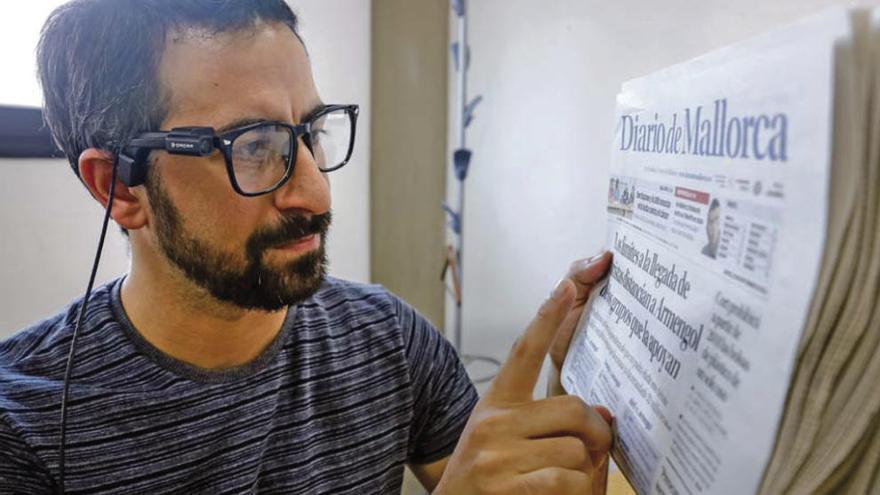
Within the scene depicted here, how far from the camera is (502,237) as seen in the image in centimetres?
228

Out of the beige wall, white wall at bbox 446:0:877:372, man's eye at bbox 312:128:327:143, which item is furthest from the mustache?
the beige wall

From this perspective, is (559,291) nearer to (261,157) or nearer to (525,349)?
(525,349)

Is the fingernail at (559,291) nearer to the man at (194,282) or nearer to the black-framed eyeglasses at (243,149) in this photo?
the man at (194,282)

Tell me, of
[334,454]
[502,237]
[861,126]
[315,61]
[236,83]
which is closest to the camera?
[861,126]

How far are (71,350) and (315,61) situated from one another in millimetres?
1413

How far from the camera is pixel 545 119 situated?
2002mm

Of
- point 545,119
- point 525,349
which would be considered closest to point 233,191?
point 525,349

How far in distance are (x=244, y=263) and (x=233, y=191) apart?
3.9 inches

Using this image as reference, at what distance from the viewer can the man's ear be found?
2.75 ft

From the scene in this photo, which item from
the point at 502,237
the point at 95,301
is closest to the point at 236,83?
the point at 95,301

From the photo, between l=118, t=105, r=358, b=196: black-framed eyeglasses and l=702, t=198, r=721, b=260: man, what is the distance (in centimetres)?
54

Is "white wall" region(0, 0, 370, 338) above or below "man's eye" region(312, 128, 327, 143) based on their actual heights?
below

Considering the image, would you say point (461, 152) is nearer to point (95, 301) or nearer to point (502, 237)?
point (502, 237)

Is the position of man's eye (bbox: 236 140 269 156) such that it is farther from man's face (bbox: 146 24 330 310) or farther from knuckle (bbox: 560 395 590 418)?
knuckle (bbox: 560 395 590 418)
